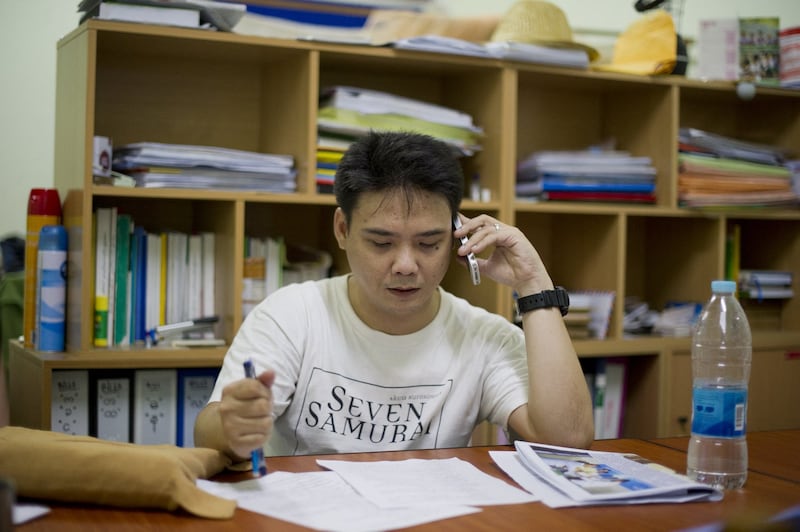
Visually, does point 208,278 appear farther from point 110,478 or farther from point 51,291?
point 110,478

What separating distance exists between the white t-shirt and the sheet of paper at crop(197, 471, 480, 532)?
1.28 feet

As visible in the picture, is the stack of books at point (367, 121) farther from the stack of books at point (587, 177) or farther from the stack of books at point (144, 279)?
the stack of books at point (144, 279)

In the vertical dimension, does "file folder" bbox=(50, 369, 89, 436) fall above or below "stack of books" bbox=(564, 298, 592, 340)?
below

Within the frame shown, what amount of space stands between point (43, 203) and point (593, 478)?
1740 millimetres

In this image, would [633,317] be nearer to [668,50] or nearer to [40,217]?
[668,50]

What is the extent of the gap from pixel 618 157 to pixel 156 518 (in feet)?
7.20

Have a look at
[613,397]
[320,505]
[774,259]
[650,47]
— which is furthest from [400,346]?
[774,259]

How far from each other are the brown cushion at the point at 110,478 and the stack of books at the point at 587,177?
1887mm

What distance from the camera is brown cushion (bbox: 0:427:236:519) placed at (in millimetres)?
1078

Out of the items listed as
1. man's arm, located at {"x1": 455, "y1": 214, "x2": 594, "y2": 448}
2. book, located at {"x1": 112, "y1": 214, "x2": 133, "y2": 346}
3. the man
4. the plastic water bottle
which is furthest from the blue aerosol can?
the plastic water bottle

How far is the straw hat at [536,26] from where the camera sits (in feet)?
8.78

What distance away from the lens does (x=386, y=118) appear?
258 centimetres

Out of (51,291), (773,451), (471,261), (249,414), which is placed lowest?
(773,451)

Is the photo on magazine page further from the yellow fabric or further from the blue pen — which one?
the yellow fabric
